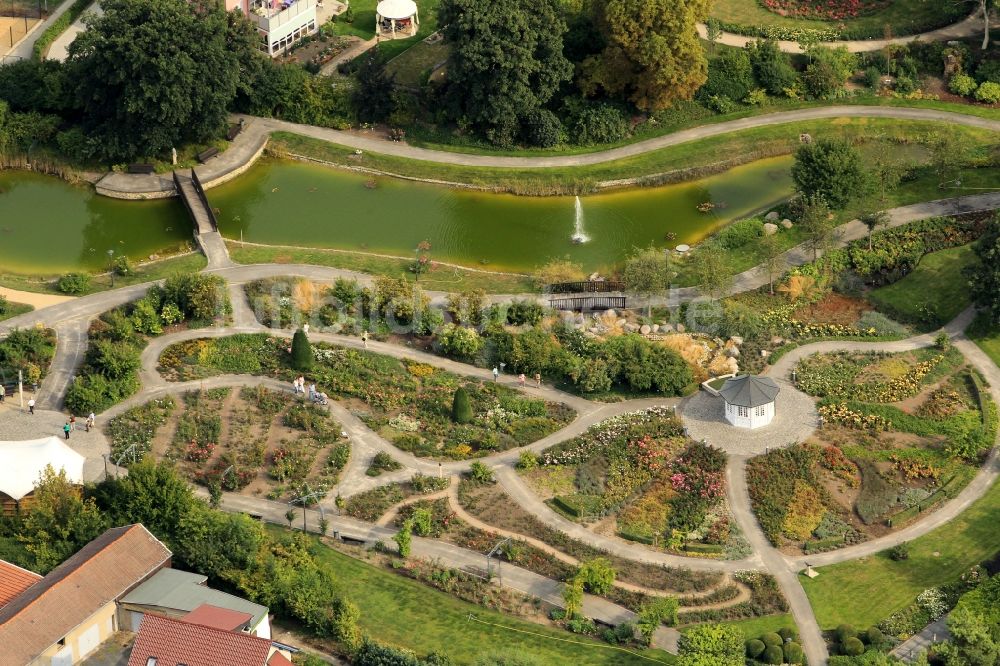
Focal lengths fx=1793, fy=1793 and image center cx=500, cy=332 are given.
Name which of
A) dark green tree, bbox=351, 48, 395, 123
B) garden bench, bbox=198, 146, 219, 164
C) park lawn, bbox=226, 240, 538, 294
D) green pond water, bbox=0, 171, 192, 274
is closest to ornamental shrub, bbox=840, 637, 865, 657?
park lawn, bbox=226, 240, 538, 294

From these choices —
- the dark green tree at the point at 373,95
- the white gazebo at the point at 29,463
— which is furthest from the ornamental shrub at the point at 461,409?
the dark green tree at the point at 373,95

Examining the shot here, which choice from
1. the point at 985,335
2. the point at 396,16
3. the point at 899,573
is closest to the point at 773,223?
the point at 985,335

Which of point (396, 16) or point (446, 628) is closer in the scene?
point (446, 628)

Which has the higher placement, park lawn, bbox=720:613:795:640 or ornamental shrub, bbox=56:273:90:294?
ornamental shrub, bbox=56:273:90:294

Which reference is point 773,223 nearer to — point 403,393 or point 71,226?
point 403,393

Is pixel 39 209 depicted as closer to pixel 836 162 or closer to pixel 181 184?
pixel 181 184

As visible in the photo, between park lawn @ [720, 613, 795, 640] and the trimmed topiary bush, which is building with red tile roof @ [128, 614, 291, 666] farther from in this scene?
park lawn @ [720, 613, 795, 640]

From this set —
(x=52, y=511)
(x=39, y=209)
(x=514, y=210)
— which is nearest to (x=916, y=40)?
(x=514, y=210)
